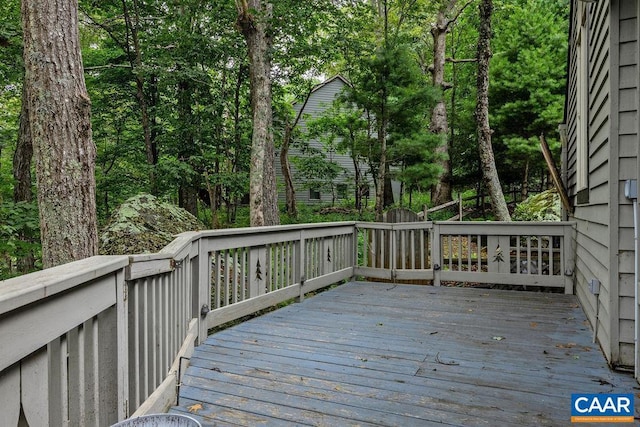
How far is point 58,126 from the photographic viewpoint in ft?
12.8

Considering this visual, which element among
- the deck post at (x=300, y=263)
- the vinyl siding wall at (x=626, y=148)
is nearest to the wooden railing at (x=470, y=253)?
the deck post at (x=300, y=263)

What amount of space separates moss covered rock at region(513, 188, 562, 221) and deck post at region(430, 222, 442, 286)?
3.01 meters

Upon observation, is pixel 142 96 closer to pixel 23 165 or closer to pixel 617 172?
pixel 23 165

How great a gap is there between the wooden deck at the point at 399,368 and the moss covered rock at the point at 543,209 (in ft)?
12.3

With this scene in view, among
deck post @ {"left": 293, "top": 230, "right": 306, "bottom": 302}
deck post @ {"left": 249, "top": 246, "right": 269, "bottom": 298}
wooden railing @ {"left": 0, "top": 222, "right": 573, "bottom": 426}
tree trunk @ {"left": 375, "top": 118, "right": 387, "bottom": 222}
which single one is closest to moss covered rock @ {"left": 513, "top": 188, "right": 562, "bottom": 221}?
wooden railing @ {"left": 0, "top": 222, "right": 573, "bottom": 426}

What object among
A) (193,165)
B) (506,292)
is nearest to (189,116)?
(193,165)

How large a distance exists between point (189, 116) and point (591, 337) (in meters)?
9.55

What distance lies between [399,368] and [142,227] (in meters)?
3.28

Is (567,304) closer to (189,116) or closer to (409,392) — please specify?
(409,392)

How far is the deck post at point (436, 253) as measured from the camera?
6.45 m

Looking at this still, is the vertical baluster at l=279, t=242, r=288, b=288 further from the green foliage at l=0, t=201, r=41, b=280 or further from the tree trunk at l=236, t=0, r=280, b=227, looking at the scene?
the green foliage at l=0, t=201, r=41, b=280

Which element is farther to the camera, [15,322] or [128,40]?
[128,40]

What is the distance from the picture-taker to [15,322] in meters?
1.06

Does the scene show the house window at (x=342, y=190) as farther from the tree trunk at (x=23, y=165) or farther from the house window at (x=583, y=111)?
the house window at (x=583, y=111)
